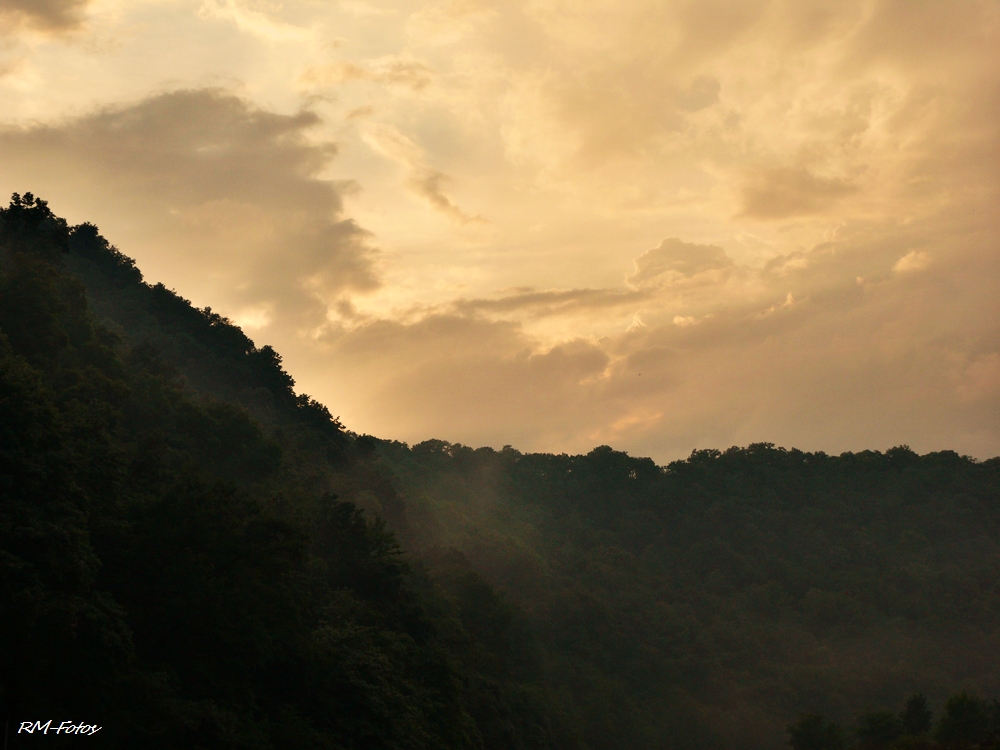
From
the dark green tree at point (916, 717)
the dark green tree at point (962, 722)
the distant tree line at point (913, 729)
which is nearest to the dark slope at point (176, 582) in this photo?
the distant tree line at point (913, 729)

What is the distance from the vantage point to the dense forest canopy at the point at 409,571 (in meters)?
30.2

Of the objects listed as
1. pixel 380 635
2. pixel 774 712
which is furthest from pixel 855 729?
pixel 380 635

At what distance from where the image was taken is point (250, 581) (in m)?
37.4

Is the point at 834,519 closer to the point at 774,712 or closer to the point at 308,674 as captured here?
the point at 774,712

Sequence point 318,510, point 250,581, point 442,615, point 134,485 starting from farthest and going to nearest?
point 442,615, point 318,510, point 134,485, point 250,581

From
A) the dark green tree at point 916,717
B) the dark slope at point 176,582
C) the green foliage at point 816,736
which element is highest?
the dark slope at point 176,582

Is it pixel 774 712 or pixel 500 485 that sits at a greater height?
pixel 500 485

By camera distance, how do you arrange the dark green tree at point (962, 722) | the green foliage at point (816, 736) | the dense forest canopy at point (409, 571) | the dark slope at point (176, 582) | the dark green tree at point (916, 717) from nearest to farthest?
the dark slope at point (176, 582)
the dense forest canopy at point (409, 571)
the dark green tree at point (962, 722)
the dark green tree at point (916, 717)
the green foliage at point (816, 736)

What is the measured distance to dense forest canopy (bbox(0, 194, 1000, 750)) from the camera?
3017 cm

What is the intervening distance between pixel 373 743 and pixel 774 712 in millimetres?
71917

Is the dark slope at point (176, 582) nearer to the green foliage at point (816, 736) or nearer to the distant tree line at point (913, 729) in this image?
the green foliage at point (816, 736)

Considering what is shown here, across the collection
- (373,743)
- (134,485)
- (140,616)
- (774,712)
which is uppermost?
(134,485)

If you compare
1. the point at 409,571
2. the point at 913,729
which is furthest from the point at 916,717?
the point at 409,571

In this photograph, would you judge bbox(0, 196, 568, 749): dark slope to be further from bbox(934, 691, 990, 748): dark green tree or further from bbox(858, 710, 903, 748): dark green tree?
bbox(934, 691, 990, 748): dark green tree
